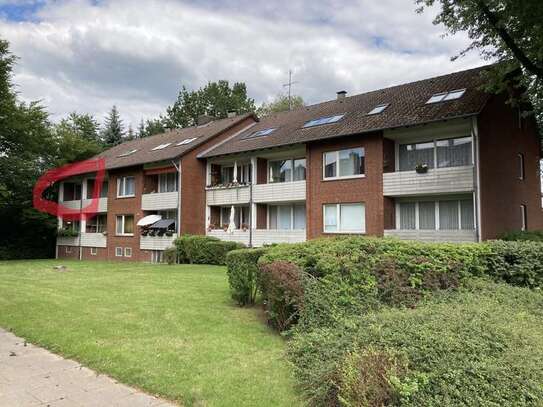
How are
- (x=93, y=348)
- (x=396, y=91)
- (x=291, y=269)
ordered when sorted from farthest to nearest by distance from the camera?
(x=396, y=91) → (x=291, y=269) → (x=93, y=348)

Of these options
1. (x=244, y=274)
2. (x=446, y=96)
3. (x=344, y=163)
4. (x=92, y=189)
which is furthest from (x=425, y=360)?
(x=92, y=189)

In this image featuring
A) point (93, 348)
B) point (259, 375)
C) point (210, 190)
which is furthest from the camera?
point (210, 190)

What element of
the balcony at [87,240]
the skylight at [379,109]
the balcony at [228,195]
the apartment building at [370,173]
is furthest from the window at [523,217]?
the balcony at [87,240]

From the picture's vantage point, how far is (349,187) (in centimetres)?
2233

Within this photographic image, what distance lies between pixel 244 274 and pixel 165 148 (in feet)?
79.2

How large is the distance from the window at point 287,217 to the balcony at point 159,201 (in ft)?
20.3

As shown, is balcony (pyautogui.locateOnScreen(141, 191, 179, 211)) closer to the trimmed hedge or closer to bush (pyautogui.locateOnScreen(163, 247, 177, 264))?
bush (pyautogui.locateOnScreen(163, 247, 177, 264))

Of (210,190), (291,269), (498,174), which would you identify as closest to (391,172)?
(498,174)

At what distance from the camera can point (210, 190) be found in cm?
2944

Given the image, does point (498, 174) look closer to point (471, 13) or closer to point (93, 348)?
point (471, 13)

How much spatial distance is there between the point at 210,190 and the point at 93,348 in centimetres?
2295

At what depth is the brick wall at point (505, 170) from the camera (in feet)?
63.3

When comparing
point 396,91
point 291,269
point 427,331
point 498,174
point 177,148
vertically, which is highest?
point 396,91

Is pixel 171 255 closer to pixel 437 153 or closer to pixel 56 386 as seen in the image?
pixel 437 153
